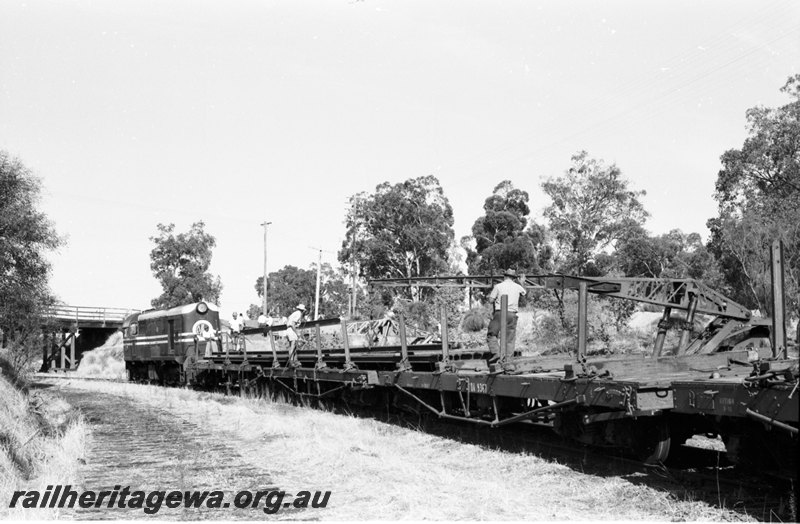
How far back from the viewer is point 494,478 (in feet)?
27.1

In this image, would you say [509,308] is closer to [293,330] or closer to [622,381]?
[622,381]

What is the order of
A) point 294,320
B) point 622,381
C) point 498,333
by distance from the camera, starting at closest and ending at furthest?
point 622,381
point 498,333
point 294,320

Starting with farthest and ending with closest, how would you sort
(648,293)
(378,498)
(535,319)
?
1. (535,319)
2. (648,293)
3. (378,498)

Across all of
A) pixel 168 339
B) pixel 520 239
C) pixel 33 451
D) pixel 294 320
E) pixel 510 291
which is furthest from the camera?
pixel 520 239

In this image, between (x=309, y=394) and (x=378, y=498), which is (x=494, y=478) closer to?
(x=378, y=498)

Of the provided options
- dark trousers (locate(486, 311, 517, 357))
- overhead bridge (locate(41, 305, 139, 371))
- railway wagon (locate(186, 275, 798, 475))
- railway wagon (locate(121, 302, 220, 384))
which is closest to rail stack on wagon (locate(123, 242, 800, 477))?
railway wagon (locate(186, 275, 798, 475))

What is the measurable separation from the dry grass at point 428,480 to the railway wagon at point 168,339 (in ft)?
44.3

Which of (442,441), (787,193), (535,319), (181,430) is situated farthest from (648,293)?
(787,193)

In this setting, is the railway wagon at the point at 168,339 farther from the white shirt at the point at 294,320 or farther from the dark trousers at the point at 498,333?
the dark trousers at the point at 498,333

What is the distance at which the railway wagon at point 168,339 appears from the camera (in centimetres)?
2612

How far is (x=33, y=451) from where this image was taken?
34.4ft

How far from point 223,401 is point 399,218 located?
30478mm

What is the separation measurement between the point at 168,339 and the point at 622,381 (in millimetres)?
22052

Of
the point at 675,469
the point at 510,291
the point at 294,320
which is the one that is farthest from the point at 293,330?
the point at 675,469
